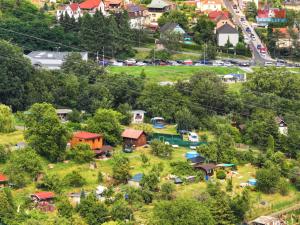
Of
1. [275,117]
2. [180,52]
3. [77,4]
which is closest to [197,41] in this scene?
[180,52]

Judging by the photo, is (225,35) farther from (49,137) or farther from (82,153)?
(49,137)

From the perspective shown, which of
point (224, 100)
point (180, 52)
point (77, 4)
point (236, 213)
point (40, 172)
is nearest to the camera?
point (236, 213)

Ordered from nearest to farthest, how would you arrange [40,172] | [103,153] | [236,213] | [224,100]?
[236,213], [40,172], [103,153], [224,100]

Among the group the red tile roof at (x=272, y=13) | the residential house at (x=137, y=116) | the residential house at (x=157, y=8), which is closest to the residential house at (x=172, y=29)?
the residential house at (x=157, y=8)

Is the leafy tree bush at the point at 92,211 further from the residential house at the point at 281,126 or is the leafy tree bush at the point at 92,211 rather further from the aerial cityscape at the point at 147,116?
the residential house at the point at 281,126

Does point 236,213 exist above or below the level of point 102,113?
below

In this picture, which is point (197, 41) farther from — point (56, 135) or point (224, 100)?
point (56, 135)

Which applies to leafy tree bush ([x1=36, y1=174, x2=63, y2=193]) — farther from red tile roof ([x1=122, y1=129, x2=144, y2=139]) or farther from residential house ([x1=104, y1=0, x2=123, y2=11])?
residential house ([x1=104, y1=0, x2=123, y2=11])
